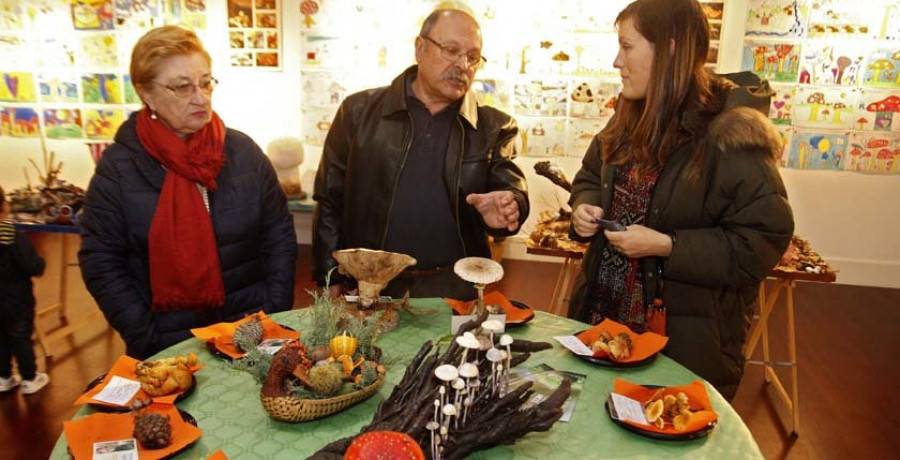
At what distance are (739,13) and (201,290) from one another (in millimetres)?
4745

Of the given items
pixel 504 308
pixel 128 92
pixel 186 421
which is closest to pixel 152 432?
pixel 186 421

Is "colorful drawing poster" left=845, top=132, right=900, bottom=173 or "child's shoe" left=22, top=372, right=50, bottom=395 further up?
"colorful drawing poster" left=845, top=132, right=900, bottom=173

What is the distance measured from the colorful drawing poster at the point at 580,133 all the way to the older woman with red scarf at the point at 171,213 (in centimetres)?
373

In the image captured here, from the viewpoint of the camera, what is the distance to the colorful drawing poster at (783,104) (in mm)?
5016

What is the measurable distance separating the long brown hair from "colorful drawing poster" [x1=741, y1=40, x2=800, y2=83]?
11.8 ft

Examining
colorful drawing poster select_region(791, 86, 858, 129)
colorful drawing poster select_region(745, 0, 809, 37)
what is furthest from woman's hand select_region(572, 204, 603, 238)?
colorful drawing poster select_region(791, 86, 858, 129)

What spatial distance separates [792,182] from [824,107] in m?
0.66

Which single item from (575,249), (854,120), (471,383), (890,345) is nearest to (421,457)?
(471,383)

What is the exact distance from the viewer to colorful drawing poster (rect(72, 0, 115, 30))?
214 inches

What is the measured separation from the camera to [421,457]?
1.06 metres

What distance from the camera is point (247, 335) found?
164cm

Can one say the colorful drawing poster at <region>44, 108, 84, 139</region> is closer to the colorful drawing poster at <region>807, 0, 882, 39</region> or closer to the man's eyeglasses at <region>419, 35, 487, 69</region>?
the man's eyeglasses at <region>419, 35, 487, 69</region>

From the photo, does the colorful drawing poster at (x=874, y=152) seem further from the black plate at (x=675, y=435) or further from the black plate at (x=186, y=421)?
the black plate at (x=186, y=421)

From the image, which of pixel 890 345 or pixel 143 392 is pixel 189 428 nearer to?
pixel 143 392
